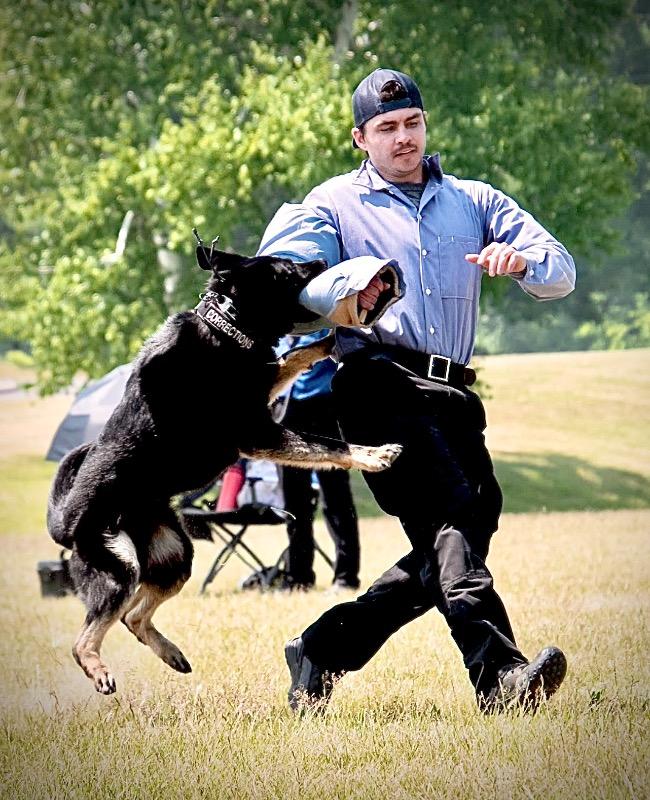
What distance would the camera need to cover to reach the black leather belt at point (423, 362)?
459 cm

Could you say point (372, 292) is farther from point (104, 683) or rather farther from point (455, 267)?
point (104, 683)

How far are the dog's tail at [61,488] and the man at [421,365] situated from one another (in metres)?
1.09

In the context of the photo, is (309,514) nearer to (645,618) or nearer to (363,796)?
(645,618)

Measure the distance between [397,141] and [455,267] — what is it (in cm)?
51

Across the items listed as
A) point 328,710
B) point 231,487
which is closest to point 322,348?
point 328,710

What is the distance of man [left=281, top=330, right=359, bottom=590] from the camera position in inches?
333

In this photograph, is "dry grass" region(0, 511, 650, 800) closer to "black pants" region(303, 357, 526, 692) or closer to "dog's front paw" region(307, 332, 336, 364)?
"black pants" region(303, 357, 526, 692)

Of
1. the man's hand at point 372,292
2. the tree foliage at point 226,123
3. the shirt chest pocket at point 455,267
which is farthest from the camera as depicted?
the tree foliage at point 226,123

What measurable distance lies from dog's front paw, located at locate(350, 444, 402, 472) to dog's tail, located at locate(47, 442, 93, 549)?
1231 millimetres

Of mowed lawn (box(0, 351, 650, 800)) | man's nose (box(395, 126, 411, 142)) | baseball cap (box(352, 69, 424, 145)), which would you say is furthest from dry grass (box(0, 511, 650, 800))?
baseball cap (box(352, 69, 424, 145))

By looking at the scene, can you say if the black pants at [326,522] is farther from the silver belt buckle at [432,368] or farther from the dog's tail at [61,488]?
the silver belt buckle at [432,368]

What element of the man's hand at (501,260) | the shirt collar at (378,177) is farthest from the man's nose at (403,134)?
the man's hand at (501,260)

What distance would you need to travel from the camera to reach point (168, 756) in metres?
4.27

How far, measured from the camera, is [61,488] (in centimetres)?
514
